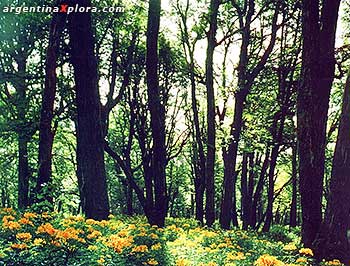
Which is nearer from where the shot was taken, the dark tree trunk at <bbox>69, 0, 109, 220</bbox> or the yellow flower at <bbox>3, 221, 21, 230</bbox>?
the yellow flower at <bbox>3, 221, 21, 230</bbox>

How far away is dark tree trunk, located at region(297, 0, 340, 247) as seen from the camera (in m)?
7.54

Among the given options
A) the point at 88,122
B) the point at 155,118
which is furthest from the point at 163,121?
the point at 88,122

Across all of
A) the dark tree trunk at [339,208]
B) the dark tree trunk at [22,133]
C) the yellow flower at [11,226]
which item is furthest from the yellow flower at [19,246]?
the dark tree trunk at [22,133]

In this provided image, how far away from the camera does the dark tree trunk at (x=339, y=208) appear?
7113mm

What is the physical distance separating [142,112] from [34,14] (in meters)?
9.49

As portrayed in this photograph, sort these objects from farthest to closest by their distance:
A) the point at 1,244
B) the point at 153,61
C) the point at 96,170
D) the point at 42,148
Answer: the point at 42,148
the point at 153,61
the point at 96,170
the point at 1,244

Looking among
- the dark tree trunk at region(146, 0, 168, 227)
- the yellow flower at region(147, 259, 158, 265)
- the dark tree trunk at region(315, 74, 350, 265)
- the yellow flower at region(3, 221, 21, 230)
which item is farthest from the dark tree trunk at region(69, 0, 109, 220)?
the dark tree trunk at region(315, 74, 350, 265)

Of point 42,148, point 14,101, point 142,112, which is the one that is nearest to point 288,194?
point 142,112

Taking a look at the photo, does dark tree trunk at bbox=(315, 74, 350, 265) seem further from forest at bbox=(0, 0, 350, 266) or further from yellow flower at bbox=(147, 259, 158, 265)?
yellow flower at bbox=(147, 259, 158, 265)

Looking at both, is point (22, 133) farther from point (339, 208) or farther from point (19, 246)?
point (19, 246)

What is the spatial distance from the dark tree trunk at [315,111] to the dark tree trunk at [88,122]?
3790 millimetres

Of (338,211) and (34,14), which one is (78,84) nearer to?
(338,211)

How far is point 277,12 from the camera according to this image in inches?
631

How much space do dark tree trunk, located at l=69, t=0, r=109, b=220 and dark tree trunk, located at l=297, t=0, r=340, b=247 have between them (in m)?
3.79
